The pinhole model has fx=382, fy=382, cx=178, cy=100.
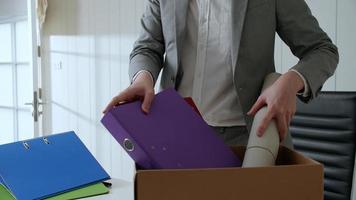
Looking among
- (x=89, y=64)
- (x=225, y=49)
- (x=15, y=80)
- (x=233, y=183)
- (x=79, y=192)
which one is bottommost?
(x=15, y=80)

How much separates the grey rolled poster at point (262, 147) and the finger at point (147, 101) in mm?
176

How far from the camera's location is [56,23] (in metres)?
3.76

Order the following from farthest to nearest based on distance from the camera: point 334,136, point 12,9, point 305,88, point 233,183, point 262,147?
point 12,9 < point 334,136 < point 305,88 < point 262,147 < point 233,183

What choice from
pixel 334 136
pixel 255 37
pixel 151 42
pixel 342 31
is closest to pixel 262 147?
pixel 255 37

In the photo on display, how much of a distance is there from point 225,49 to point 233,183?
53cm

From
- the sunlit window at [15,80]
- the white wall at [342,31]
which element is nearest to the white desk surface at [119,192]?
the white wall at [342,31]

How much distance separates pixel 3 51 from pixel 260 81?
3975 millimetres

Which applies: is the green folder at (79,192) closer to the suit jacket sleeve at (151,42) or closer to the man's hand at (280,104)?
the suit jacket sleeve at (151,42)

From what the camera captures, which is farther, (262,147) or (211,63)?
(211,63)

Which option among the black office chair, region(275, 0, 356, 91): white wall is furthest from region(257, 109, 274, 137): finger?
region(275, 0, 356, 91): white wall

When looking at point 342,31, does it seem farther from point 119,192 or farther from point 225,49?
point 119,192

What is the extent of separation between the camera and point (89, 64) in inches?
135

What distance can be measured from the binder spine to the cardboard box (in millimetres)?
90

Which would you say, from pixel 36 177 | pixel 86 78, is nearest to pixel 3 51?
pixel 86 78
